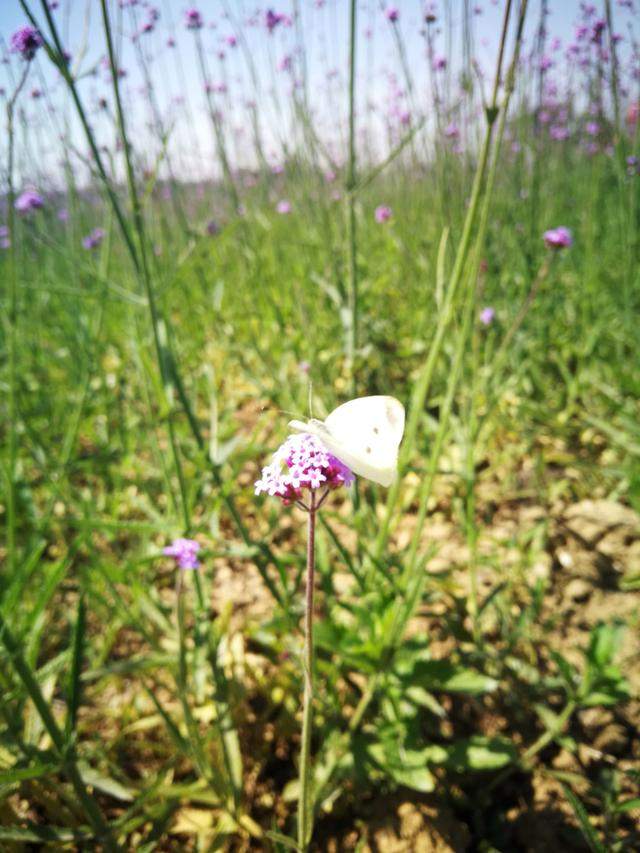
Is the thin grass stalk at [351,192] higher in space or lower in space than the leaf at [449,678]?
higher

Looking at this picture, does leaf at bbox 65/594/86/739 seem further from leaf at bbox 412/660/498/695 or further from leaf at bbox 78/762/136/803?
leaf at bbox 412/660/498/695

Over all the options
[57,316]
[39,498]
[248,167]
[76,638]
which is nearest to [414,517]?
[76,638]

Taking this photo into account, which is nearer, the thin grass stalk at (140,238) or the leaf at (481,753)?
the thin grass stalk at (140,238)

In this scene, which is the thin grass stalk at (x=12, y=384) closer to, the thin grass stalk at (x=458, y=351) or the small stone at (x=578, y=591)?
the thin grass stalk at (x=458, y=351)

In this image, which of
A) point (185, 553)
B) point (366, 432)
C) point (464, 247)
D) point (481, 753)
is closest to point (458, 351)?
point (464, 247)

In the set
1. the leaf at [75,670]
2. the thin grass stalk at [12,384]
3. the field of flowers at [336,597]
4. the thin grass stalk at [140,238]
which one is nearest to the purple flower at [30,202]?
the field of flowers at [336,597]

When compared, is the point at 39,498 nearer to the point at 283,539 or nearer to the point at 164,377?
the point at 283,539
